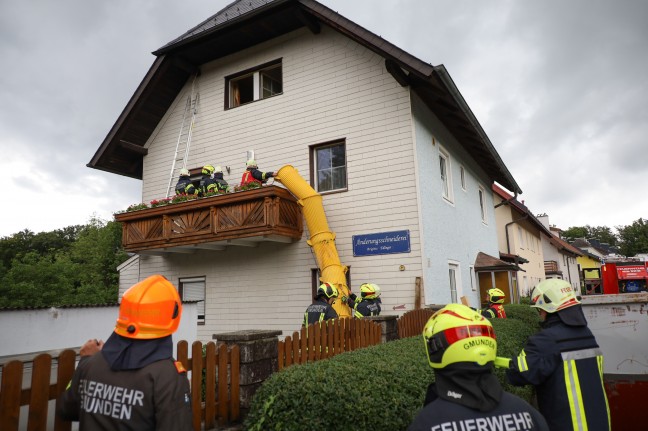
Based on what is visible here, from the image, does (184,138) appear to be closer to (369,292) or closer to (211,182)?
(211,182)

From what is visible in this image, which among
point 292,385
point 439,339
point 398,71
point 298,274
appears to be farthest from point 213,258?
point 439,339

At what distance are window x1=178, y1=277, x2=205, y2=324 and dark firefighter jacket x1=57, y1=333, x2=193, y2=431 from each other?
1053 cm

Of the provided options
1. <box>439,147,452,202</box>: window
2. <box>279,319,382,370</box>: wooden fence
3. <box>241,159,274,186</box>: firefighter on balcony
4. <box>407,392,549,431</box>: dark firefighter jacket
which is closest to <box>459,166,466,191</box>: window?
<box>439,147,452,202</box>: window

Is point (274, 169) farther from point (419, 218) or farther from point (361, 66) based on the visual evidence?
point (419, 218)

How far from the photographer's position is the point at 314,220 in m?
10.3

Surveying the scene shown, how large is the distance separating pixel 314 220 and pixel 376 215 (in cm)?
→ 152

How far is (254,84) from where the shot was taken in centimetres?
1308

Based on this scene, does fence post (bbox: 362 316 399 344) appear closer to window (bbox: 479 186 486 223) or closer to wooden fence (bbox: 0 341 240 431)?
wooden fence (bbox: 0 341 240 431)

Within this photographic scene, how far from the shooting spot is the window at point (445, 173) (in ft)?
42.0

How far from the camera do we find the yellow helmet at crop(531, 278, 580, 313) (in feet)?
10.6

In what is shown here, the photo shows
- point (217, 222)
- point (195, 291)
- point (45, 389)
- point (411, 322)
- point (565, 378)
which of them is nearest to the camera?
point (45, 389)

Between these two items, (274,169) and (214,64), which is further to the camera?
(214,64)

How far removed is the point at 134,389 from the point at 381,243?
27.9ft

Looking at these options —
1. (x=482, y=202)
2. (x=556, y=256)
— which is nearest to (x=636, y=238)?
(x=556, y=256)
